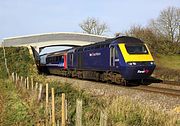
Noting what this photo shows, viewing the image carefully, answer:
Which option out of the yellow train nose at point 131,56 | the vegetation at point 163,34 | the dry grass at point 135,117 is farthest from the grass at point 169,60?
the dry grass at point 135,117

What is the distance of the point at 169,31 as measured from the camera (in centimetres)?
6228

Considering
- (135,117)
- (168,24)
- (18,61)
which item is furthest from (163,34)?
(135,117)

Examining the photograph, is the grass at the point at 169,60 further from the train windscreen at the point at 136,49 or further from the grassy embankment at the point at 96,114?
the grassy embankment at the point at 96,114

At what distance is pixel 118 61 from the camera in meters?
20.1

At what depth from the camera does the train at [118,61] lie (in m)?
19.8

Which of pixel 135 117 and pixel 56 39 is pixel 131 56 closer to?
pixel 135 117

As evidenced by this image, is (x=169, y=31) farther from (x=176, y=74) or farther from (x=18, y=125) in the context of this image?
(x=18, y=125)

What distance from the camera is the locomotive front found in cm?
1959

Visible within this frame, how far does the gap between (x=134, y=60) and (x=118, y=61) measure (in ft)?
2.96

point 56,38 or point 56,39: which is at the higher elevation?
point 56,38

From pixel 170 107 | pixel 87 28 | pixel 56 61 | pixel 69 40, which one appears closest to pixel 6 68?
pixel 56 61

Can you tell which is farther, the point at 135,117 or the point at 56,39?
the point at 56,39

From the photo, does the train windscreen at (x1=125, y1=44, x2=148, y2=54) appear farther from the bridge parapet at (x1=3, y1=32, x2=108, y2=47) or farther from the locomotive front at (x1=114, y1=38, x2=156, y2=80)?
the bridge parapet at (x1=3, y1=32, x2=108, y2=47)

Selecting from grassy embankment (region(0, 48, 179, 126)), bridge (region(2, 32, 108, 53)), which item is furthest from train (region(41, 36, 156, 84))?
bridge (region(2, 32, 108, 53))
